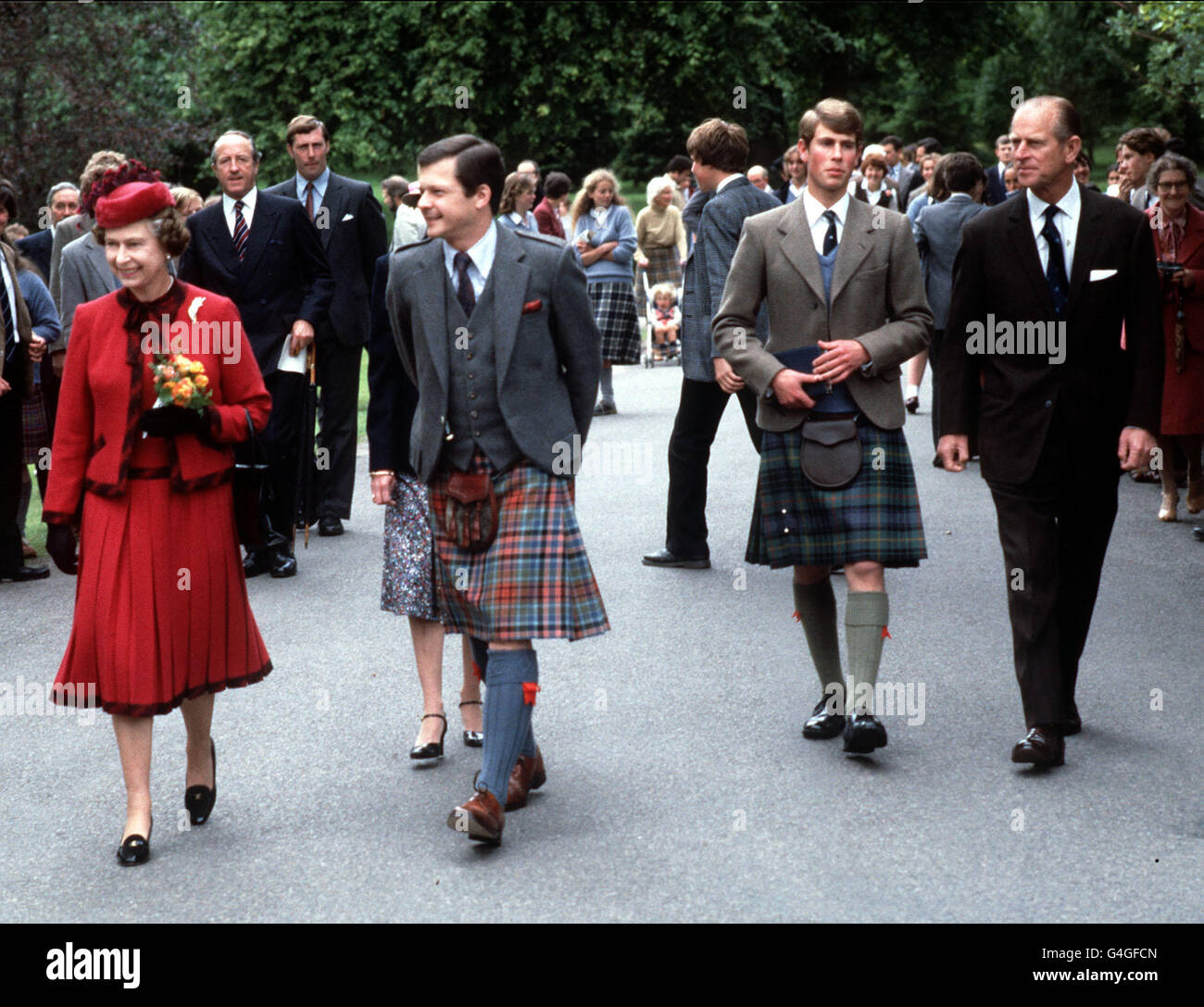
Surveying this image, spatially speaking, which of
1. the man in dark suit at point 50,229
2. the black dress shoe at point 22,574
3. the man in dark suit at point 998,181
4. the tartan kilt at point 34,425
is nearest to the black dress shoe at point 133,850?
the black dress shoe at point 22,574

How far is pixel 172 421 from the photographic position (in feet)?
16.7

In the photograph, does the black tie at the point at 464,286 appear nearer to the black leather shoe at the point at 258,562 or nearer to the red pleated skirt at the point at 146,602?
the red pleated skirt at the point at 146,602

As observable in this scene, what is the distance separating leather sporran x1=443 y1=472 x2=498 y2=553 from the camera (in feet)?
16.7

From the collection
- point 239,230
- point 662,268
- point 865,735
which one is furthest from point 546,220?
point 865,735

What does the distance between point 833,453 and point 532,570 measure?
129cm

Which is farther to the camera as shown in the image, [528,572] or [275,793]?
[275,793]

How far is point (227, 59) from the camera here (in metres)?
37.1

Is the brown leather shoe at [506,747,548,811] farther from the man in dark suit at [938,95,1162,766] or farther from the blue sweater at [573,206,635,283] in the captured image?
the blue sweater at [573,206,635,283]

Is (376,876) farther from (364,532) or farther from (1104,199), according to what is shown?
(364,532)

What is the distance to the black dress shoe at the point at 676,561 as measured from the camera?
9258mm

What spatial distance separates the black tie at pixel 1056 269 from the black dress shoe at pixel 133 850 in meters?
3.34

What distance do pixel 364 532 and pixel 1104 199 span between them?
5785 millimetres
